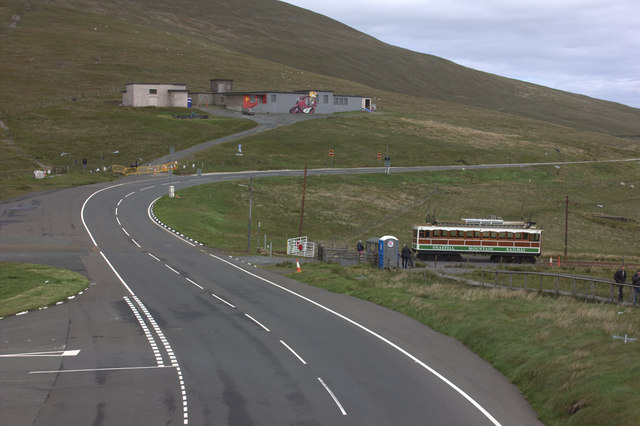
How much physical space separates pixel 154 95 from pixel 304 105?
31.4 meters

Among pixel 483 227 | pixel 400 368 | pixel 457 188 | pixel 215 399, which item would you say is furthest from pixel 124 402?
pixel 457 188

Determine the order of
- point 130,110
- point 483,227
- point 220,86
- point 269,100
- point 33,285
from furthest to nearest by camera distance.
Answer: point 220,86 → point 269,100 → point 130,110 → point 483,227 → point 33,285

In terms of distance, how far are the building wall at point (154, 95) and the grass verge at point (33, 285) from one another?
89577mm

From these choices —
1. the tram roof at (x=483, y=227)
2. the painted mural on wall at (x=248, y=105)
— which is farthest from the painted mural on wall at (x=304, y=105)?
the tram roof at (x=483, y=227)

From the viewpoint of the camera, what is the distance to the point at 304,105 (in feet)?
455

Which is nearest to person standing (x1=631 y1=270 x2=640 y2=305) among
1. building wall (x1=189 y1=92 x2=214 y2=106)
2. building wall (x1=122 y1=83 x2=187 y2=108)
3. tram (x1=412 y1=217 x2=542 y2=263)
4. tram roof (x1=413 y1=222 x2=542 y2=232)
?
tram roof (x1=413 y1=222 x2=542 y2=232)

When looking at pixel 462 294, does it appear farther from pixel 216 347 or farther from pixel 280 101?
pixel 280 101

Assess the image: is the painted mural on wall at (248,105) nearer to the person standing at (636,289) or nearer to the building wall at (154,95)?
the building wall at (154,95)

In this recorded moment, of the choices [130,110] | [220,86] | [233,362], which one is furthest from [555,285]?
[220,86]

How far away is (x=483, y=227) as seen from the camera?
57.0 m

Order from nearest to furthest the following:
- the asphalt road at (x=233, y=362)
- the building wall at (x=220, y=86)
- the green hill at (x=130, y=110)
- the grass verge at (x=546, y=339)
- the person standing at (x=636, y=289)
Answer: the grass verge at (x=546, y=339) < the asphalt road at (x=233, y=362) < the person standing at (x=636, y=289) < the green hill at (x=130, y=110) < the building wall at (x=220, y=86)

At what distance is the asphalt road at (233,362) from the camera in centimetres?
1752

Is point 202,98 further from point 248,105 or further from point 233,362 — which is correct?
point 233,362

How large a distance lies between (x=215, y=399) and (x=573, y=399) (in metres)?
9.77
